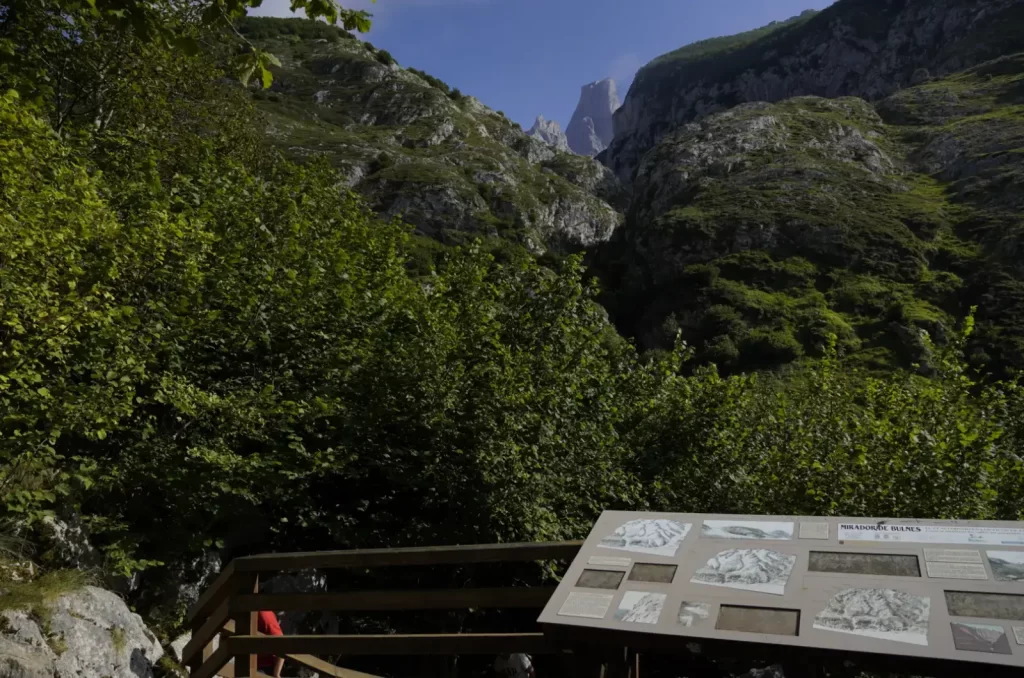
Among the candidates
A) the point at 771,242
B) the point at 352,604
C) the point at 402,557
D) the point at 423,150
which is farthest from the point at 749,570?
the point at 771,242

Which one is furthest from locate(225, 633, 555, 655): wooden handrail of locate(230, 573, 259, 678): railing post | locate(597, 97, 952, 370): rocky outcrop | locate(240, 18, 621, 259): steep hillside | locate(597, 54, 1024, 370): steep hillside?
locate(597, 97, 952, 370): rocky outcrop

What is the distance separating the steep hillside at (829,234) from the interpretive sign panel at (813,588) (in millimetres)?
55852

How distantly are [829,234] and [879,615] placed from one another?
85.4 metres

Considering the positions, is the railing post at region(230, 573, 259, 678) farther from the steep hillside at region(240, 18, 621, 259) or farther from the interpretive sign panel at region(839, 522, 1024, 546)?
the steep hillside at region(240, 18, 621, 259)

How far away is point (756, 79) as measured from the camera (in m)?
174

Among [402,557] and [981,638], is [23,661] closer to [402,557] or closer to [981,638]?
[402,557]

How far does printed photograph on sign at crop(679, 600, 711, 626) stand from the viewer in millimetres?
3178

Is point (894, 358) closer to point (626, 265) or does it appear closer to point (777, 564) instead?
point (626, 265)

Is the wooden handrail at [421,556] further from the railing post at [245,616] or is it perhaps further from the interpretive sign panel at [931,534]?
the interpretive sign panel at [931,534]

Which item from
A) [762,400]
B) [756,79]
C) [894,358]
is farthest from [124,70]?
Answer: [756,79]

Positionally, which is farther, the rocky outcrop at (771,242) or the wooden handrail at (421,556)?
the rocky outcrop at (771,242)

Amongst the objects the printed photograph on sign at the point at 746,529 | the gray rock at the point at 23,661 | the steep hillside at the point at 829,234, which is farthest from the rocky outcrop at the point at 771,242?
the gray rock at the point at 23,661

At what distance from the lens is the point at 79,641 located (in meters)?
6.39

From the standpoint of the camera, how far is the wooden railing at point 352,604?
170 inches
